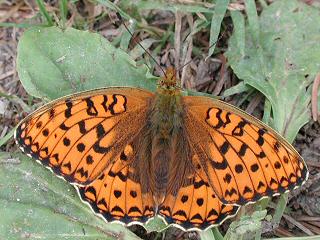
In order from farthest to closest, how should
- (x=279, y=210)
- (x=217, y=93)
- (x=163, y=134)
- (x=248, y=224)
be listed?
1. (x=217, y=93)
2. (x=279, y=210)
3. (x=163, y=134)
4. (x=248, y=224)

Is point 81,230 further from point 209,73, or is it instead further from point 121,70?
point 209,73

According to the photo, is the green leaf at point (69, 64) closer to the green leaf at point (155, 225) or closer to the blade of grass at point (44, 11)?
the blade of grass at point (44, 11)

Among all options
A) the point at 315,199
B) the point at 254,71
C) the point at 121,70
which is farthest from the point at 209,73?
the point at 315,199

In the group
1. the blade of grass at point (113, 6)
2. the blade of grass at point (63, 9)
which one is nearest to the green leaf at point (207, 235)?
the blade of grass at point (113, 6)

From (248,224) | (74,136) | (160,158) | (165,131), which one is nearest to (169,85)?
(165,131)

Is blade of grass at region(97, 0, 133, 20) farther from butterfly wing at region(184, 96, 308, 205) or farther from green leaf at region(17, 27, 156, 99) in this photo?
butterfly wing at region(184, 96, 308, 205)

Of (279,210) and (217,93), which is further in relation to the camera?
(217,93)

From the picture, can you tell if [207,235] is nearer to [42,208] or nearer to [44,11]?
[42,208]
